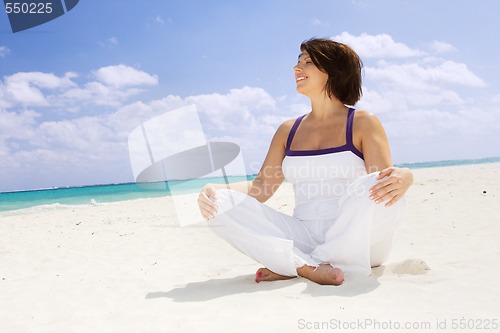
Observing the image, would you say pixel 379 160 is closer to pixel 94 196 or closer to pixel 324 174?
pixel 324 174

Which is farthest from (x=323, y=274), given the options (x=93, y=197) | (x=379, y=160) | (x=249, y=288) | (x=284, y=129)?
(x=93, y=197)

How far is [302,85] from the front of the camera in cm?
313

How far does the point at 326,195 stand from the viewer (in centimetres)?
298

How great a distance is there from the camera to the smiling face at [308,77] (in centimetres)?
310

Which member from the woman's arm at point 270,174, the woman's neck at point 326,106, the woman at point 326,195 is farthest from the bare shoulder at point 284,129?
the woman's neck at point 326,106

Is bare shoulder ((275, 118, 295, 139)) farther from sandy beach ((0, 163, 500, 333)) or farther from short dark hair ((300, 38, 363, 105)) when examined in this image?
sandy beach ((0, 163, 500, 333))

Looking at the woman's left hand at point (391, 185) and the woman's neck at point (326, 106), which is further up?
the woman's neck at point (326, 106)

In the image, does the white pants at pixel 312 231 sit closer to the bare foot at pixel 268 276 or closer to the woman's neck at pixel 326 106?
the bare foot at pixel 268 276

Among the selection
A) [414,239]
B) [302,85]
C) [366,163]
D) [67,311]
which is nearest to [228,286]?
[67,311]

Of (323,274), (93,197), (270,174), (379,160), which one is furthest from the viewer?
(93,197)

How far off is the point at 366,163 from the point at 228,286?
122 centimetres

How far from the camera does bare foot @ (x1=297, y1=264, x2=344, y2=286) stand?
2639 mm

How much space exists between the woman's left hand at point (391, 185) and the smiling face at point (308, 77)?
2.99 feet

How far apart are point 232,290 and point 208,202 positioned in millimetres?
589
